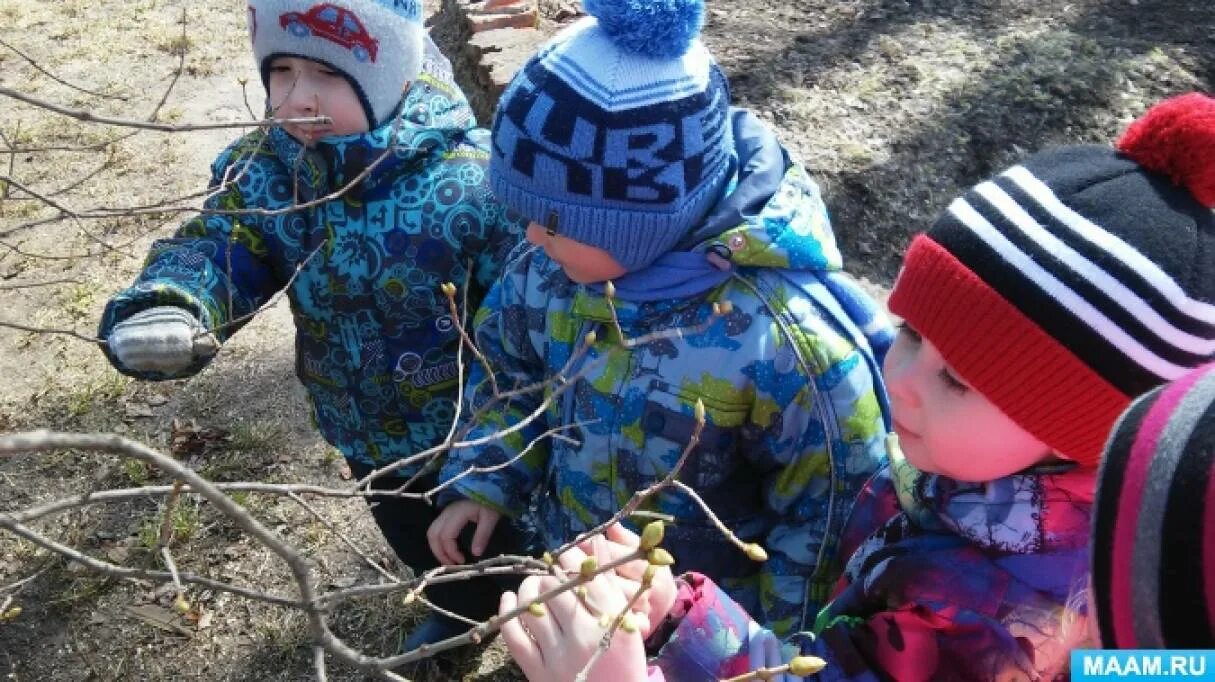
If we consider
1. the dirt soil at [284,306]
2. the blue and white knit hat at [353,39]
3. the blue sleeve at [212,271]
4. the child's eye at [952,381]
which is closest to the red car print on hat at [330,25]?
the blue and white knit hat at [353,39]

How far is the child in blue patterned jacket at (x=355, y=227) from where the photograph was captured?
205 centimetres

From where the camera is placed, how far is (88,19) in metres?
6.59

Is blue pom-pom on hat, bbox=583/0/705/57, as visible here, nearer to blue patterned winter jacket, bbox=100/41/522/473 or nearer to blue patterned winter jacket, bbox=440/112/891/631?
blue patterned winter jacket, bbox=440/112/891/631

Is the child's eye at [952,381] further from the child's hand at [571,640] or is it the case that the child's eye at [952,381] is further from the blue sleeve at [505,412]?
the blue sleeve at [505,412]

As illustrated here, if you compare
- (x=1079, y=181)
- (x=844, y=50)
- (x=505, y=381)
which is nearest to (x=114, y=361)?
(x=505, y=381)

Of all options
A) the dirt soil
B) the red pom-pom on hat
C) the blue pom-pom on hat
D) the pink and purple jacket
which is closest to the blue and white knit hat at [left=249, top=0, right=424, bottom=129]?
the blue pom-pom on hat

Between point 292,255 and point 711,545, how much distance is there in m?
1.07

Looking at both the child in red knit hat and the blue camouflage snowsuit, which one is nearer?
the child in red knit hat

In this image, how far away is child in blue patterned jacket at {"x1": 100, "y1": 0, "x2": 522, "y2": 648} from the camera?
80.7 inches

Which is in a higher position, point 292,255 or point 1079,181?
point 1079,181

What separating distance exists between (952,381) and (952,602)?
287mm

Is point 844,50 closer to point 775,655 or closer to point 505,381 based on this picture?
point 505,381

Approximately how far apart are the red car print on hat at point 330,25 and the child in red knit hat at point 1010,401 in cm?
116

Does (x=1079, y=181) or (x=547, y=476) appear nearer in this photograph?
(x=1079, y=181)
